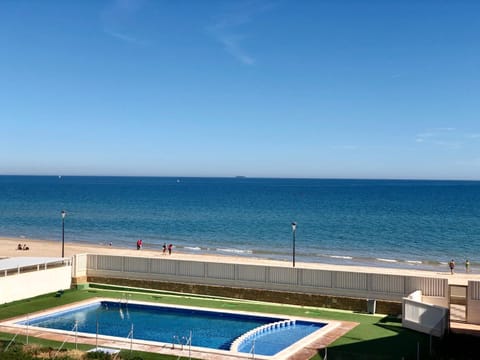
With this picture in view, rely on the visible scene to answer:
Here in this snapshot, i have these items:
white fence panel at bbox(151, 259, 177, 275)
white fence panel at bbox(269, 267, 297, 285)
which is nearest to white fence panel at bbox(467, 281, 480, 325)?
white fence panel at bbox(269, 267, 297, 285)

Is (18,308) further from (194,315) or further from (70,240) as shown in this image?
(70,240)

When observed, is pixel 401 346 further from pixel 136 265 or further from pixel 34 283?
pixel 34 283

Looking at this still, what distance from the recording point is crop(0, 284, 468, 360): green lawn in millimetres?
17812

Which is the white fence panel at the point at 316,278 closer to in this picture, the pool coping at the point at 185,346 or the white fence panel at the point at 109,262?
the pool coping at the point at 185,346

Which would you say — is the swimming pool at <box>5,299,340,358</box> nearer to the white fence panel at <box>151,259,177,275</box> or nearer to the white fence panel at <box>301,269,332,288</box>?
the white fence panel at <box>301,269,332,288</box>

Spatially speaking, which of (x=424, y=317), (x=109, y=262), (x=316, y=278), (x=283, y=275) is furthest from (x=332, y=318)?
(x=109, y=262)

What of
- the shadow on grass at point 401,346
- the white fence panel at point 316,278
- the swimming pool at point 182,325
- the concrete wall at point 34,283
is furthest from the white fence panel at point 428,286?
the concrete wall at point 34,283

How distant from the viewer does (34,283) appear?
26234 mm

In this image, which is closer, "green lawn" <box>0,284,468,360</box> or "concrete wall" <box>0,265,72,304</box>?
"green lawn" <box>0,284,468,360</box>

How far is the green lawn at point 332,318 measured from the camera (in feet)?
58.4

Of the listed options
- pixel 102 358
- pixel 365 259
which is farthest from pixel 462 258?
pixel 102 358

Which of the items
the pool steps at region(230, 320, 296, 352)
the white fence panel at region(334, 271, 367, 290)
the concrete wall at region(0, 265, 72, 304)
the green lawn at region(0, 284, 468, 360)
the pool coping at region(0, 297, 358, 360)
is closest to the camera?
the pool coping at region(0, 297, 358, 360)

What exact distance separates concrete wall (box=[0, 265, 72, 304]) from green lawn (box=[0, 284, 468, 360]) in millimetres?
417

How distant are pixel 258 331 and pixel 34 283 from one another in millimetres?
11511
